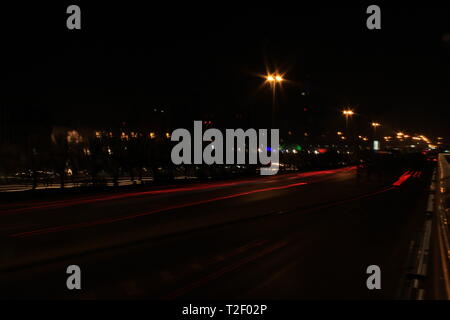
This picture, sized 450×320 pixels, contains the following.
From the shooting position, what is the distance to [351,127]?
428 feet

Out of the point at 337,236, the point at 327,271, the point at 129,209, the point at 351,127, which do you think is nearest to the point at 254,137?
the point at 129,209

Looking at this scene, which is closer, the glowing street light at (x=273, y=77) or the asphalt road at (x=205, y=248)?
the asphalt road at (x=205, y=248)

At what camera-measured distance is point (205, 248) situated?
31.7 ft

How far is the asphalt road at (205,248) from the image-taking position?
6.94 meters

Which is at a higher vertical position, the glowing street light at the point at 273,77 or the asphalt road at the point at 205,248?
the glowing street light at the point at 273,77

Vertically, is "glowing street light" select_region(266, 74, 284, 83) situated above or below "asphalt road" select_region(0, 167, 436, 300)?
above

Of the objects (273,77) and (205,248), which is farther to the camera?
(273,77)

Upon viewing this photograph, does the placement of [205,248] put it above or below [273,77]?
below

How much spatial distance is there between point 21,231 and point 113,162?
73.6ft

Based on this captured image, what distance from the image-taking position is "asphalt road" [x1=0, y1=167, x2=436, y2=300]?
6938 mm

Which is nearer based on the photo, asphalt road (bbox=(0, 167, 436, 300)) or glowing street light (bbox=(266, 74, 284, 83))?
asphalt road (bbox=(0, 167, 436, 300))

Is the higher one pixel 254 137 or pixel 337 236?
pixel 254 137
